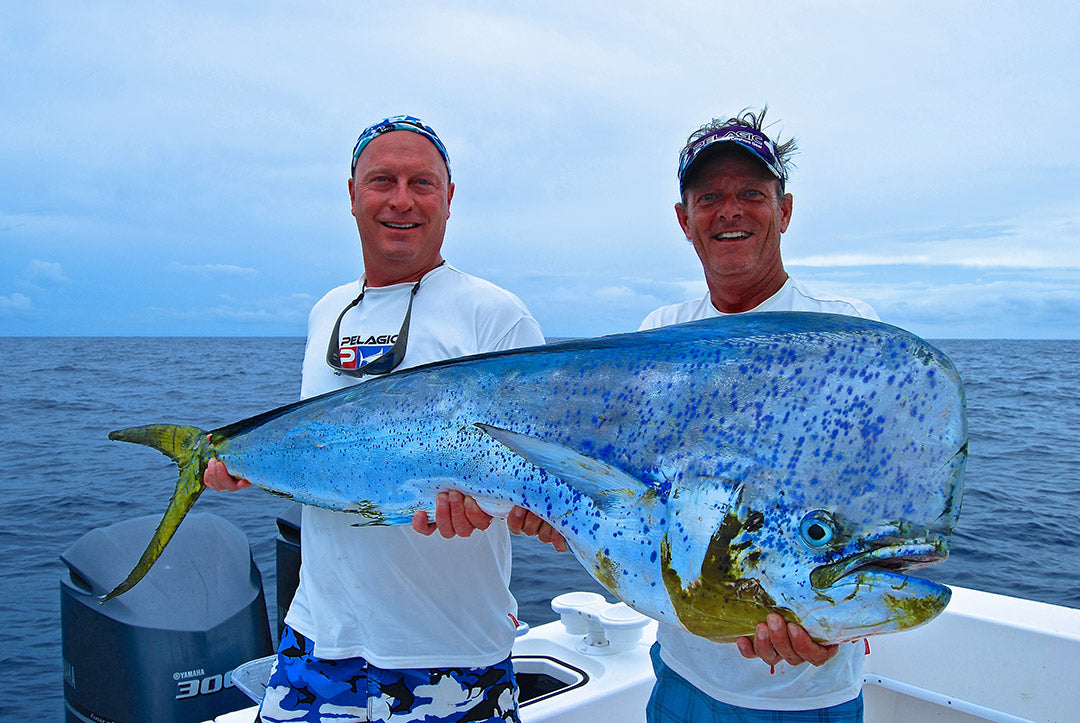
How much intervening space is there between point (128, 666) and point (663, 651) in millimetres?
2335

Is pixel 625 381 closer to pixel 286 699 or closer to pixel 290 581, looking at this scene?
pixel 286 699

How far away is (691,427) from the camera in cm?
131

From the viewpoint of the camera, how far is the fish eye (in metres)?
1.18

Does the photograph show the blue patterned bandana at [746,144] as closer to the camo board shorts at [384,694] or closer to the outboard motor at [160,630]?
the camo board shorts at [384,694]

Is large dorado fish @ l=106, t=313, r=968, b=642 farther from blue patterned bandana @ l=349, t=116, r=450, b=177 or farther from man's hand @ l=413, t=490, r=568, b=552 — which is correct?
blue patterned bandana @ l=349, t=116, r=450, b=177

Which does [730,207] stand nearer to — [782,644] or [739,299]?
[739,299]

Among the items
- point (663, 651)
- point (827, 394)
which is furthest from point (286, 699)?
point (827, 394)

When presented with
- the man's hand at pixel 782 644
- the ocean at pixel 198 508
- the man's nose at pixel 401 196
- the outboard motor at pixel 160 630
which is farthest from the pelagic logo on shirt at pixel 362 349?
the ocean at pixel 198 508

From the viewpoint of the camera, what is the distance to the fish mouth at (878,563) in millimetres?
1156

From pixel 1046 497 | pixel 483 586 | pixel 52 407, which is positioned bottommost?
pixel 52 407

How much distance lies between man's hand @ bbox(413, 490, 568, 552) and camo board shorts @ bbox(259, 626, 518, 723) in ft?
1.70

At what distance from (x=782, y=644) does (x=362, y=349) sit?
4.56ft

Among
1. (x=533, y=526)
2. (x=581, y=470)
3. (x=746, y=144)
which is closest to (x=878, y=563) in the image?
(x=581, y=470)

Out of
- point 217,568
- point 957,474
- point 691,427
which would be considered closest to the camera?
point 957,474
